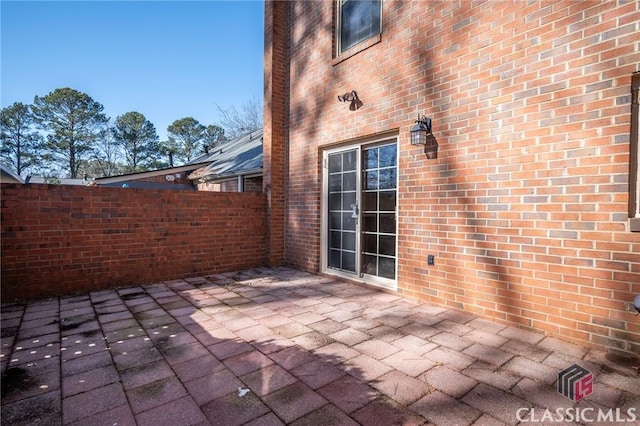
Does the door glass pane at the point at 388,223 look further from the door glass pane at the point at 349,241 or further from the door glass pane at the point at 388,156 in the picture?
the door glass pane at the point at 388,156

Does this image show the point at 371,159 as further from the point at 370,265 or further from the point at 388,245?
the point at 370,265

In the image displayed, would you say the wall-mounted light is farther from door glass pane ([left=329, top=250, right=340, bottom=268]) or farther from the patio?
the patio

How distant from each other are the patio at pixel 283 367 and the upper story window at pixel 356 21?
12.3ft

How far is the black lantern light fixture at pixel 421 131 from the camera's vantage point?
3523mm

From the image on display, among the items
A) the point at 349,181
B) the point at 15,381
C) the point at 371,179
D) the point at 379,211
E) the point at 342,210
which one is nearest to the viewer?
the point at 15,381

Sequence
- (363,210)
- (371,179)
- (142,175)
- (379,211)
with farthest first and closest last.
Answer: (142,175)
(363,210)
(371,179)
(379,211)

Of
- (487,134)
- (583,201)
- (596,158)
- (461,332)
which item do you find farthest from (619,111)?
(461,332)

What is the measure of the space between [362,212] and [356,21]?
286 centimetres


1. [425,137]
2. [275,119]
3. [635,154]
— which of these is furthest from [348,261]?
[635,154]

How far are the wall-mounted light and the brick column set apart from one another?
169 centimetres

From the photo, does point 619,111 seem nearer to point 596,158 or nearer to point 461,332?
point 596,158

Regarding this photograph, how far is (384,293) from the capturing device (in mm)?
4090

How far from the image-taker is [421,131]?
139 inches

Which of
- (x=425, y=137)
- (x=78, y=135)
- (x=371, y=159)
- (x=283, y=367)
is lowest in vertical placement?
(x=283, y=367)
